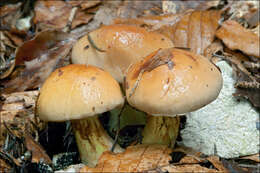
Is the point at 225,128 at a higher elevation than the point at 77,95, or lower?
lower

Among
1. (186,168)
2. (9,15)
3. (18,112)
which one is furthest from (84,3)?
(186,168)

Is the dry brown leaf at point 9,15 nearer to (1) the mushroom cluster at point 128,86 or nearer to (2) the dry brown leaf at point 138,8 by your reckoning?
(2) the dry brown leaf at point 138,8

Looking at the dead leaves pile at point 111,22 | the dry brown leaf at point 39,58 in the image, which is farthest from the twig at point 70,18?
the dry brown leaf at point 39,58

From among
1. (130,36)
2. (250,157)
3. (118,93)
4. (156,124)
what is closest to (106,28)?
(130,36)

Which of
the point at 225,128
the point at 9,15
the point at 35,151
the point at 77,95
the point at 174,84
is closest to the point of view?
the point at 174,84

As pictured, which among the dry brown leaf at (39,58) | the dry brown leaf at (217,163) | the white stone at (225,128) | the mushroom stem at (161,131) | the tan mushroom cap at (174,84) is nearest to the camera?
the tan mushroom cap at (174,84)

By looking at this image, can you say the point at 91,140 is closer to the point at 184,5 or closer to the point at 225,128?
the point at 225,128
